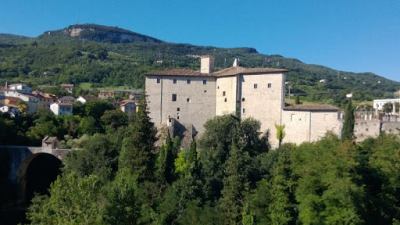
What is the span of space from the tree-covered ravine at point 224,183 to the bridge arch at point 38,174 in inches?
212

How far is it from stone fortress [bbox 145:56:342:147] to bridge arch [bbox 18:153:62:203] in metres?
11.3

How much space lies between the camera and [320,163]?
2659 centimetres

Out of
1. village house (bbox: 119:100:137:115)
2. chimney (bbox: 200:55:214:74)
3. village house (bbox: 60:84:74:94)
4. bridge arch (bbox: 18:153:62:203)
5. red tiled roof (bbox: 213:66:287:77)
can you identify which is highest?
chimney (bbox: 200:55:214:74)

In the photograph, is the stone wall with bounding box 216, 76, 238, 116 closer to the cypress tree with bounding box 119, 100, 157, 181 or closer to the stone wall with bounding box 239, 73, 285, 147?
the stone wall with bounding box 239, 73, 285, 147

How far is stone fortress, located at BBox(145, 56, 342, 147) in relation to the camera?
1626 inches

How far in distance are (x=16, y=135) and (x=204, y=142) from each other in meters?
19.5

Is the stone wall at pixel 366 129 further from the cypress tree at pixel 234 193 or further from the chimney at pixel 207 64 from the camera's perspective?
the chimney at pixel 207 64

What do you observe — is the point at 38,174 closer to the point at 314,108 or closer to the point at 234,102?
the point at 234,102

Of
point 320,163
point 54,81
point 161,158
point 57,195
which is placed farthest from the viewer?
point 54,81

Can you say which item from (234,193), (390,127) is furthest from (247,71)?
(234,193)

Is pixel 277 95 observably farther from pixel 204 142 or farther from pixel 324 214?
pixel 324 214

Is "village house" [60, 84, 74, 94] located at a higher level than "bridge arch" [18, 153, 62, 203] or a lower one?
higher

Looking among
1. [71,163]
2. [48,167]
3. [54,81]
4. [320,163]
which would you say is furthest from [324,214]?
[54,81]

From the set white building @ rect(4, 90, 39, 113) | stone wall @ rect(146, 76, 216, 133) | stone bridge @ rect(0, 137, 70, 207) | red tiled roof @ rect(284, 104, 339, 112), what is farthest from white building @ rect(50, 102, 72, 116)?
red tiled roof @ rect(284, 104, 339, 112)
